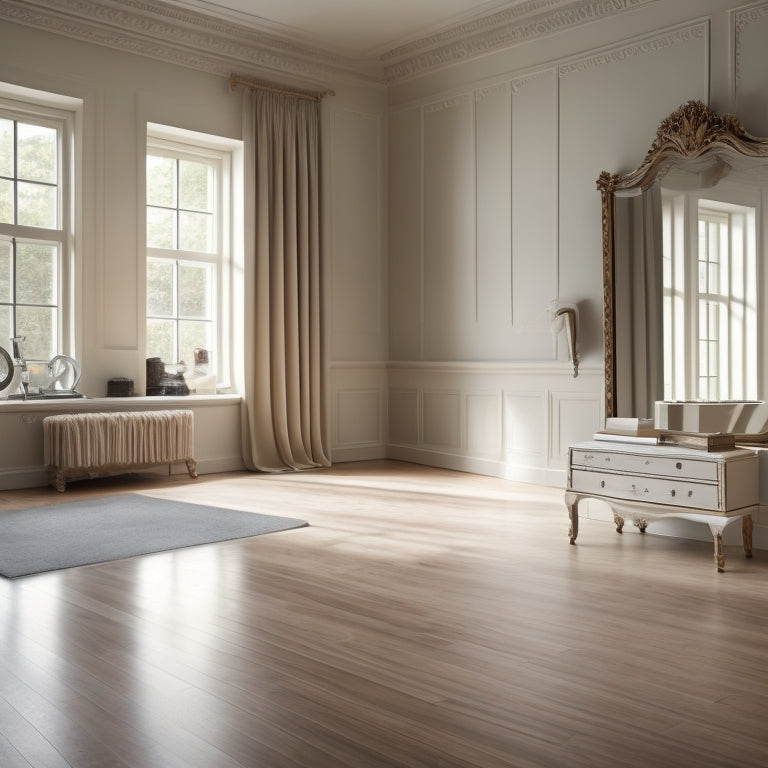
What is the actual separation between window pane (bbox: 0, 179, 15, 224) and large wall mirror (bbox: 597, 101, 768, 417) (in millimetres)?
4016

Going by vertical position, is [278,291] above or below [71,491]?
above

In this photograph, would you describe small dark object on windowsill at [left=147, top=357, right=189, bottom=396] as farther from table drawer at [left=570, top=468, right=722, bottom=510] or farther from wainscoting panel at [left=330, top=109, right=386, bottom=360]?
table drawer at [left=570, top=468, right=722, bottom=510]

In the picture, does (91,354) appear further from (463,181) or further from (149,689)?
(149,689)

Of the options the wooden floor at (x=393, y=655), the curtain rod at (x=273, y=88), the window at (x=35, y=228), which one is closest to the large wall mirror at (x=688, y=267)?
the wooden floor at (x=393, y=655)

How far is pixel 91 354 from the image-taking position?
6.15 m

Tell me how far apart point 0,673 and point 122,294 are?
4.20m

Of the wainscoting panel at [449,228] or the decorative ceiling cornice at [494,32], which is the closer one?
the decorative ceiling cornice at [494,32]

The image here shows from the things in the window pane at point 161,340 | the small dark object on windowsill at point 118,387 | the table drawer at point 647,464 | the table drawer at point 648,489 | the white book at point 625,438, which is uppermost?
the window pane at point 161,340

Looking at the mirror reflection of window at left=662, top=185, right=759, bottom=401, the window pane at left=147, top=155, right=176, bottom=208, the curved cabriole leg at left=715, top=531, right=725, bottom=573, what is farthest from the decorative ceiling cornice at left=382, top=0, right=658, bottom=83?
the curved cabriole leg at left=715, top=531, right=725, bottom=573

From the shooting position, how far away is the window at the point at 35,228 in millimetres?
5969

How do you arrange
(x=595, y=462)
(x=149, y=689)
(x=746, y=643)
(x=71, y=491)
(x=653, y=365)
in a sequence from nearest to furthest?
(x=149, y=689) → (x=746, y=643) → (x=595, y=462) → (x=653, y=365) → (x=71, y=491)

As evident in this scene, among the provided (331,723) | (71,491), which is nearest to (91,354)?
(71,491)

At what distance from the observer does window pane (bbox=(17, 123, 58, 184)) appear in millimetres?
6008

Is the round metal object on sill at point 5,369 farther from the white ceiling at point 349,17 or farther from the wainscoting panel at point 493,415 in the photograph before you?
the wainscoting panel at point 493,415
